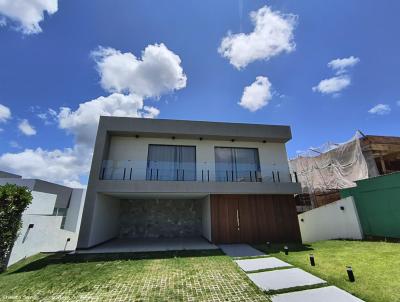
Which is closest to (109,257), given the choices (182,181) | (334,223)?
(182,181)

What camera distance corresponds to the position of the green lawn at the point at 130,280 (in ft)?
13.0

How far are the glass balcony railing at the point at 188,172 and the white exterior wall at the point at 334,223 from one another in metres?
2.76

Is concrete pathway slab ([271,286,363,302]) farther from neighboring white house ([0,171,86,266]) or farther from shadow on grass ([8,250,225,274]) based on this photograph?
neighboring white house ([0,171,86,266])

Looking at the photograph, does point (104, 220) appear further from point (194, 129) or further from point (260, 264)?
point (260, 264)

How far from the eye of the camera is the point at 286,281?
440 cm

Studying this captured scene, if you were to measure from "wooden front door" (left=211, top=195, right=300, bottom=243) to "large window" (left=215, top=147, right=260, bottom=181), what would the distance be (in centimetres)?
102

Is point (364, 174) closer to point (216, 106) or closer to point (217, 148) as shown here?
point (217, 148)

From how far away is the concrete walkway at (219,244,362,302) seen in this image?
3.61m

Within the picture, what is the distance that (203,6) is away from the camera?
8094 millimetres

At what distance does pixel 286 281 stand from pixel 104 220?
876 centimetres

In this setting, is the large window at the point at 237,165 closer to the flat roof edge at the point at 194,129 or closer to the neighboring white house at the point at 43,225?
the flat roof edge at the point at 194,129

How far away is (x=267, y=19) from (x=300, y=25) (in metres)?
1.93

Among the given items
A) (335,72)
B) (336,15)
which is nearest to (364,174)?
(335,72)

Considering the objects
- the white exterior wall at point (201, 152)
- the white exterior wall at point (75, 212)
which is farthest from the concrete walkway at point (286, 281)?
the white exterior wall at point (75, 212)
